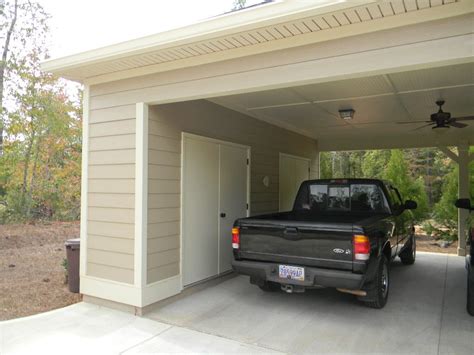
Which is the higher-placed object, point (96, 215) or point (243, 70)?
point (243, 70)

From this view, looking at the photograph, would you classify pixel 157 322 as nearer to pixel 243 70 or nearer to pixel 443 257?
pixel 243 70

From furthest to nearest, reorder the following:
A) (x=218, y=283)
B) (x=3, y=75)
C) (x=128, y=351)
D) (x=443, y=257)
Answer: (x=3, y=75)
(x=443, y=257)
(x=218, y=283)
(x=128, y=351)

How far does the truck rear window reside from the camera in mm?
5359

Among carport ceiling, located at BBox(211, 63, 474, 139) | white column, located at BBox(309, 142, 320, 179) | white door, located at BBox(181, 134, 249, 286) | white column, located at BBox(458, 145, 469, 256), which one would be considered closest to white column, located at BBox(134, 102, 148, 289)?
white door, located at BBox(181, 134, 249, 286)

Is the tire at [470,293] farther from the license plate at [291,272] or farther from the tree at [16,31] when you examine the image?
the tree at [16,31]

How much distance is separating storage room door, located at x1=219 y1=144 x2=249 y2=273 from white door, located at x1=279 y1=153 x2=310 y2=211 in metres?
1.53

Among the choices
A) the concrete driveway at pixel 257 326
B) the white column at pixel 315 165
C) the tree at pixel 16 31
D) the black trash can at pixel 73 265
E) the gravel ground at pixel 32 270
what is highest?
the tree at pixel 16 31

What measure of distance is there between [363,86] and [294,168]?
3732 millimetres

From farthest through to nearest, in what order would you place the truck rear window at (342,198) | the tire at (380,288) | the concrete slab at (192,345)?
the truck rear window at (342,198), the tire at (380,288), the concrete slab at (192,345)

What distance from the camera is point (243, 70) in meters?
3.61

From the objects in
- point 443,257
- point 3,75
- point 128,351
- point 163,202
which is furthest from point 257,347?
point 3,75

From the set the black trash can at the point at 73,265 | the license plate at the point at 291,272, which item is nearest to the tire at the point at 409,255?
the license plate at the point at 291,272

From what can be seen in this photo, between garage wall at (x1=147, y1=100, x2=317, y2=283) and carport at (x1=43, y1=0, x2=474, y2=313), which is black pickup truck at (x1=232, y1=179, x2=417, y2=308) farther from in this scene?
carport at (x1=43, y1=0, x2=474, y2=313)

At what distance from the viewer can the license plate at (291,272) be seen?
12.9 feet
